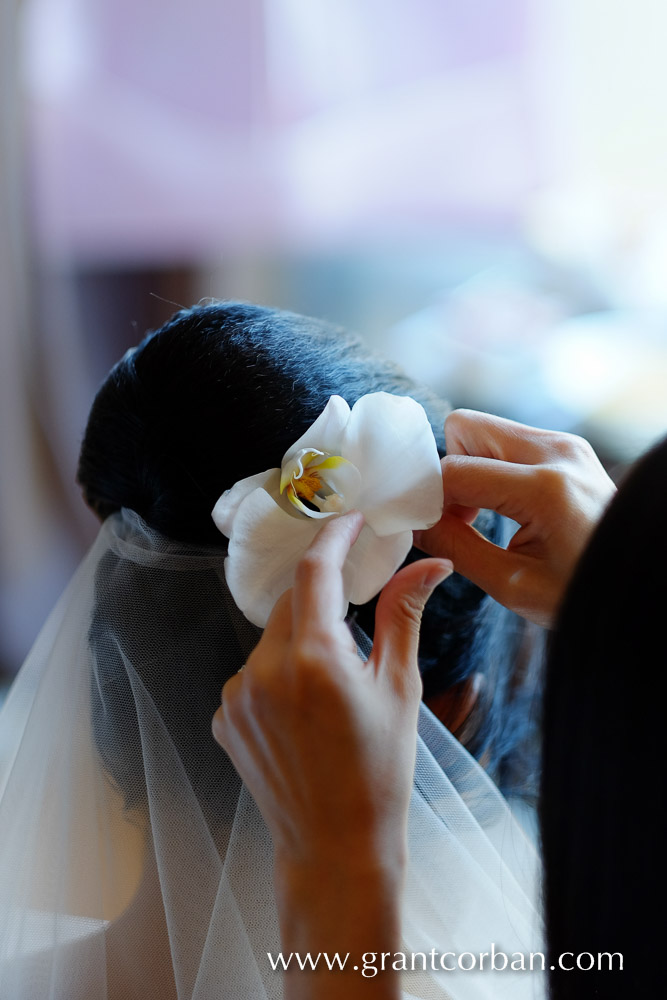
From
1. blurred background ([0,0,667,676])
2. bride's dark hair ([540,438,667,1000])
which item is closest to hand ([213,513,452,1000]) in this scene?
bride's dark hair ([540,438,667,1000])

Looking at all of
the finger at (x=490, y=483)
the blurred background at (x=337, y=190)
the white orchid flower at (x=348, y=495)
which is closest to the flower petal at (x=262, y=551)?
the white orchid flower at (x=348, y=495)

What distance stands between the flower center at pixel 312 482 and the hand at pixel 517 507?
0.09m

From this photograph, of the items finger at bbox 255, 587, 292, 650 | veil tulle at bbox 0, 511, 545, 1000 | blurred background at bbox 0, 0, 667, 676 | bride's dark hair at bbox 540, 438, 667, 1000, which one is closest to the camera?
bride's dark hair at bbox 540, 438, 667, 1000

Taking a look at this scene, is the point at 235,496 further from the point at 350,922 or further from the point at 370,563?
the point at 350,922

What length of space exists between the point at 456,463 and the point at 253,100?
1681mm

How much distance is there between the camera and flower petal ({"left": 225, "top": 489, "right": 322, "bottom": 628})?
546mm

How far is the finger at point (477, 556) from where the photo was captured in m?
0.63

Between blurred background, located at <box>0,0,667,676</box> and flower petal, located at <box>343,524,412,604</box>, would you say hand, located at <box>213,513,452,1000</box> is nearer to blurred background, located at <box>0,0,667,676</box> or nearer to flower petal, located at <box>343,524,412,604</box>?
flower petal, located at <box>343,524,412,604</box>

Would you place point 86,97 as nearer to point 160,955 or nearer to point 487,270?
point 487,270

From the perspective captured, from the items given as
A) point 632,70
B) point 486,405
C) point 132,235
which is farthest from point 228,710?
point 632,70

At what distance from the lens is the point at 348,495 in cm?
57

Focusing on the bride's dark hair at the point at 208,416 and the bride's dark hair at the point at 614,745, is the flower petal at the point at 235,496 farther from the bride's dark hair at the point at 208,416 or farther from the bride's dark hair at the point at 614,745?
the bride's dark hair at the point at 614,745

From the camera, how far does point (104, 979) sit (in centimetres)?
66

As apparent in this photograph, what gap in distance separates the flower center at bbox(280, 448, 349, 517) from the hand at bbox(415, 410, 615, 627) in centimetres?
9
